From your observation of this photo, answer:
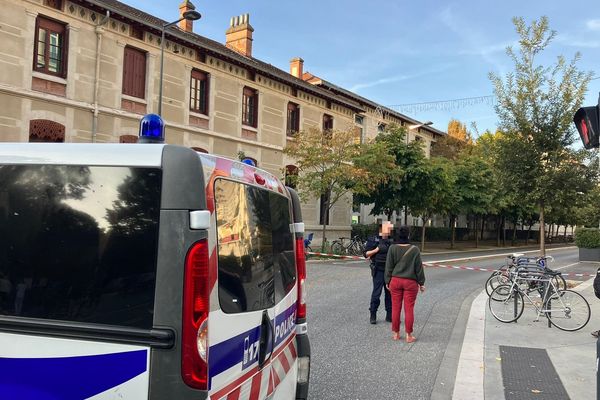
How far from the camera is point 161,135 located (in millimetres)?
2750

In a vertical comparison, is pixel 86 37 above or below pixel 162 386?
above

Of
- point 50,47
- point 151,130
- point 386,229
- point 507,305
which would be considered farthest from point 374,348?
point 50,47

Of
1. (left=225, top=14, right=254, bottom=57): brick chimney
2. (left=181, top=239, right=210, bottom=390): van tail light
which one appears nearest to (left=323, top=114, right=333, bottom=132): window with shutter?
(left=225, top=14, right=254, bottom=57): brick chimney

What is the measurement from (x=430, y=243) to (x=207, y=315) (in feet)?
130

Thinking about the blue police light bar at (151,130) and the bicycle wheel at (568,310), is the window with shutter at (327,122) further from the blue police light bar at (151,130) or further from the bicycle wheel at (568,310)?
the blue police light bar at (151,130)

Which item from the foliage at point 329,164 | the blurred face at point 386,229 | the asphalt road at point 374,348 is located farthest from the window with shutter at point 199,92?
the blurred face at point 386,229

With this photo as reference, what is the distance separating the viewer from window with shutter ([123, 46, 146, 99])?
2002 cm

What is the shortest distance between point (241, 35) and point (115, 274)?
91.7 ft

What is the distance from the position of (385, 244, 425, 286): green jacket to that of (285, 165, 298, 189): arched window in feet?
47.2

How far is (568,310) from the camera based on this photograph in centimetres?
841

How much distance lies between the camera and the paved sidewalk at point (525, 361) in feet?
17.1

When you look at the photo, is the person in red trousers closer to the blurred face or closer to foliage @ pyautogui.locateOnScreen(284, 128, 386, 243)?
the blurred face

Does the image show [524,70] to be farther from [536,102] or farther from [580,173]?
[580,173]

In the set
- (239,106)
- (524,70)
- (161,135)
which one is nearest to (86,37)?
(239,106)
